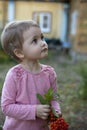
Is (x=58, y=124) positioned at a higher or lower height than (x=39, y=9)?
higher

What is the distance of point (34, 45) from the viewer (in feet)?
6.56

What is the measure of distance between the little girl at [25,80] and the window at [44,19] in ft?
51.0

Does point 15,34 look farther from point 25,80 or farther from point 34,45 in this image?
point 25,80

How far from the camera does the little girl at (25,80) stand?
77.6 inches

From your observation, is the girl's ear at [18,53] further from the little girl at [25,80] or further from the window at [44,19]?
the window at [44,19]

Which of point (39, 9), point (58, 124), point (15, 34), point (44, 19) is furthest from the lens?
point (44, 19)

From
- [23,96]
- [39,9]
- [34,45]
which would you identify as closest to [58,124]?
[23,96]

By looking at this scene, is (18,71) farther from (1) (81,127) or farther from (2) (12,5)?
(2) (12,5)

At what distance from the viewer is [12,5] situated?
1700cm

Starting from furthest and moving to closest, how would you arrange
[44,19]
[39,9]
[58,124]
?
[44,19] → [39,9] → [58,124]

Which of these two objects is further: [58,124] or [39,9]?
[39,9]

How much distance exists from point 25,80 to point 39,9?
52.4ft

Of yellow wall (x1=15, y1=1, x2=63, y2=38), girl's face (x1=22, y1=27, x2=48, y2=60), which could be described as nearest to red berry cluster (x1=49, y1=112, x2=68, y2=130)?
girl's face (x1=22, y1=27, x2=48, y2=60)

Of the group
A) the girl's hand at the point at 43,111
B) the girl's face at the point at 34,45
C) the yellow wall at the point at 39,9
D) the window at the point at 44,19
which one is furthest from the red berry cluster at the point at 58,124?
the window at the point at 44,19
